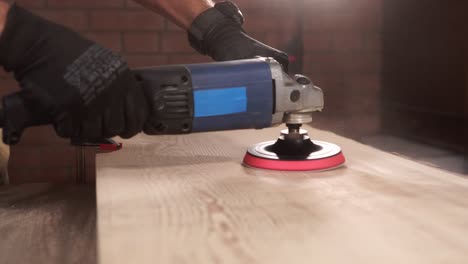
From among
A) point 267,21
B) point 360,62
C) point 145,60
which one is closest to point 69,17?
point 145,60

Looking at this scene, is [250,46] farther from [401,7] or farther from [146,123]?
[401,7]

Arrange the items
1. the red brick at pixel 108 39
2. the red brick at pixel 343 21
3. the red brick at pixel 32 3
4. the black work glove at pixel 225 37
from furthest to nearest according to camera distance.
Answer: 1. the red brick at pixel 343 21
2. the red brick at pixel 108 39
3. the red brick at pixel 32 3
4. the black work glove at pixel 225 37

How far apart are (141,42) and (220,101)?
5.11ft

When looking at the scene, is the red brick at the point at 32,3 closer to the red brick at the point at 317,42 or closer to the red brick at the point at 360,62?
the red brick at the point at 317,42

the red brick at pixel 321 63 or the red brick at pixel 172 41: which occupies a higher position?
the red brick at pixel 172 41

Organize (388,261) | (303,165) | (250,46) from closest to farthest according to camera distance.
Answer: (388,261), (303,165), (250,46)

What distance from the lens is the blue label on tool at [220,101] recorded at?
98 centimetres

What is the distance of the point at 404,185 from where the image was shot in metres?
0.91

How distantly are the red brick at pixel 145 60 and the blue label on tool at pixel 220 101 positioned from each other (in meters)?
1.52

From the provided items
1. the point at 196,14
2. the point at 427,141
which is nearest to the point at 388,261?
the point at 196,14

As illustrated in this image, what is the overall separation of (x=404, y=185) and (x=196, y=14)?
74 centimetres

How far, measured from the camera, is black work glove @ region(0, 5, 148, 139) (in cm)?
83

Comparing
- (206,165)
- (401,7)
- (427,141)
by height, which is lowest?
(427,141)

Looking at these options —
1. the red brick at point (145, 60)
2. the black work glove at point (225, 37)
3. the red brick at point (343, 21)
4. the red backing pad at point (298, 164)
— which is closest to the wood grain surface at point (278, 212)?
the red backing pad at point (298, 164)
